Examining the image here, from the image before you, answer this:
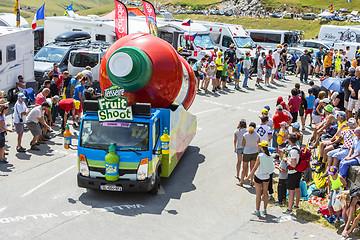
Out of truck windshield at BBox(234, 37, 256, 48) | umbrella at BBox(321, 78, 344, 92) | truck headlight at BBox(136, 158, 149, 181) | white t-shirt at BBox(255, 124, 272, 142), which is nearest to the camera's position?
truck headlight at BBox(136, 158, 149, 181)

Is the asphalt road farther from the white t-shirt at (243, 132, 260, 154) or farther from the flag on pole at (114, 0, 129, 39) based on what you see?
the flag on pole at (114, 0, 129, 39)

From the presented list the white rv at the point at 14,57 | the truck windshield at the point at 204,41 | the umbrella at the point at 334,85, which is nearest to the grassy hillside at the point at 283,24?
the truck windshield at the point at 204,41

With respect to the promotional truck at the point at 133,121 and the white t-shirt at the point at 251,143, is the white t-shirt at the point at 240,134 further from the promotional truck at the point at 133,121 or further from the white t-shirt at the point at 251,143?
the promotional truck at the point at 133,121

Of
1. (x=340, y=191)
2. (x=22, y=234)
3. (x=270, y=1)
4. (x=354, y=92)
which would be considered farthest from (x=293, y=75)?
(x=270, y=1)

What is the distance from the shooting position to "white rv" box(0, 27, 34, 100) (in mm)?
18875

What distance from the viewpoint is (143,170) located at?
34.5ft

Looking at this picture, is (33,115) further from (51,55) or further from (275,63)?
(275,63)

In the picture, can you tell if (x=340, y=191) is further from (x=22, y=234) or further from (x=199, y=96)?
(x=199, y=96)

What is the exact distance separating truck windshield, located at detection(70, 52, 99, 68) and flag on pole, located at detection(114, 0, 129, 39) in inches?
63.5

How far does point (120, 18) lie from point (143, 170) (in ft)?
39.9

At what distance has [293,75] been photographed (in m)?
28.9

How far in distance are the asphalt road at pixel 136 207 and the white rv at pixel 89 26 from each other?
49.1 ft

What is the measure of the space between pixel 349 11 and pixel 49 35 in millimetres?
66559

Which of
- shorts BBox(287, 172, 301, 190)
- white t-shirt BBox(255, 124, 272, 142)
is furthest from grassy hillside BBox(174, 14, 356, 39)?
shorts BBox(287, 172, 301, 190)
